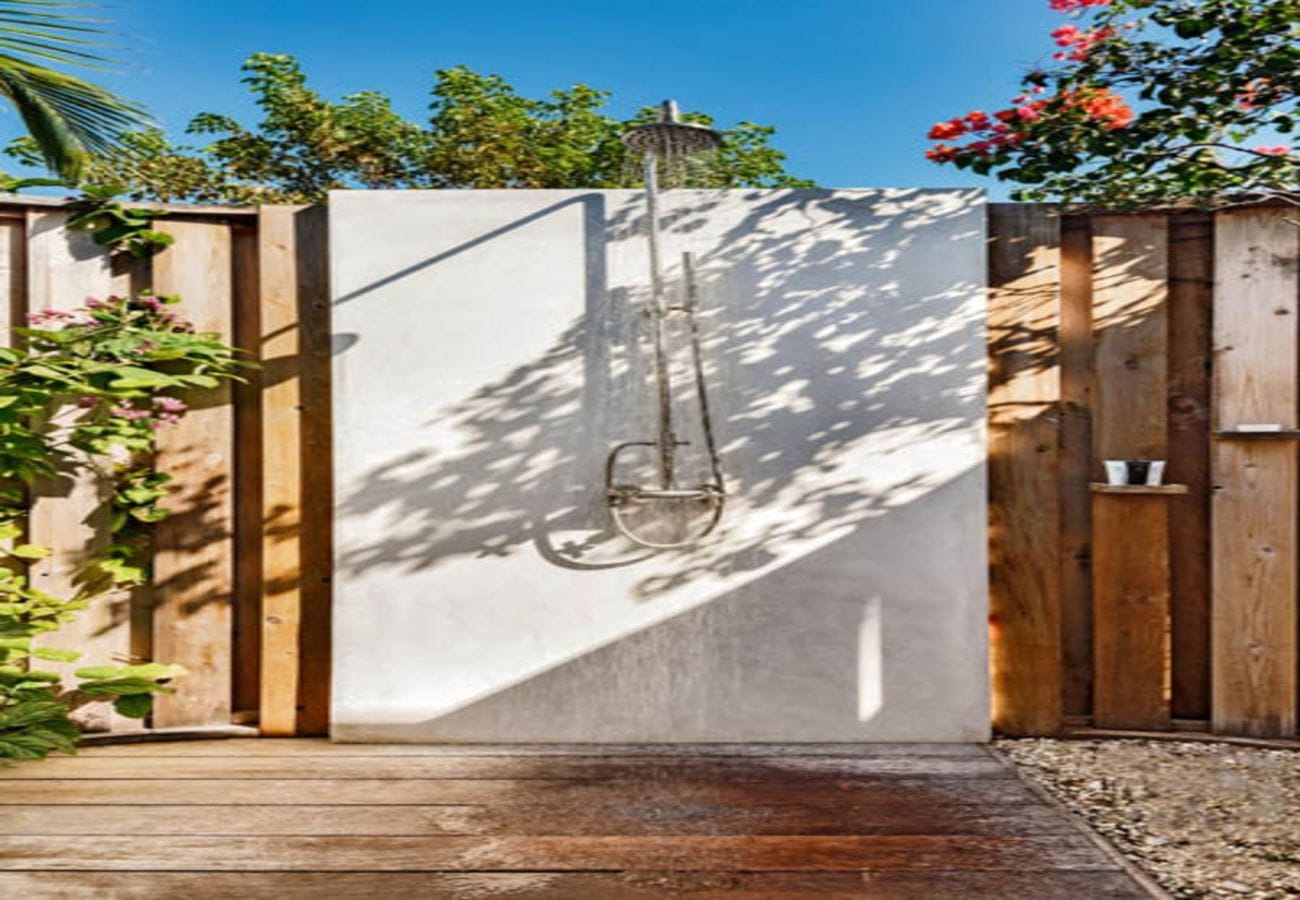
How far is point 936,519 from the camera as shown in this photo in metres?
2.61

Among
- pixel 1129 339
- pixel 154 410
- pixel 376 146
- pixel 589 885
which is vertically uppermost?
pixel 376 146

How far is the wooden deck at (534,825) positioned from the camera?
180 cm

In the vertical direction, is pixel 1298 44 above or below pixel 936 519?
above

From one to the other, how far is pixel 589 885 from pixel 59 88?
2.49m

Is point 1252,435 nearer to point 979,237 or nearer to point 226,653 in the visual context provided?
point 979,237

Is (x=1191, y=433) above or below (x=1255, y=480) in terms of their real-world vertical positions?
above

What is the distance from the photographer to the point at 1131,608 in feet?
8.47

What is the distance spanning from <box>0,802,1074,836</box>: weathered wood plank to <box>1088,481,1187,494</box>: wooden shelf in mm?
967

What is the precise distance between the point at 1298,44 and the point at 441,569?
287 centimetres

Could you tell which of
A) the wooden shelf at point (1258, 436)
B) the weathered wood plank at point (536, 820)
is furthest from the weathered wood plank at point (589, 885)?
the wooden shelf at point (1258, 436)

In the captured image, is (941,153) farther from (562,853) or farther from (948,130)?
(562,853)

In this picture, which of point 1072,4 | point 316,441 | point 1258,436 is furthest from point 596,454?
point 1072,4

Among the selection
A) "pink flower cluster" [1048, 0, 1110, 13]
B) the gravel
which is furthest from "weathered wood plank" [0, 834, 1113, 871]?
"pink flower cluster" [1048, 0, 1110, 13]

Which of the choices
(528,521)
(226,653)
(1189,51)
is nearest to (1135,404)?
(1189,51)
